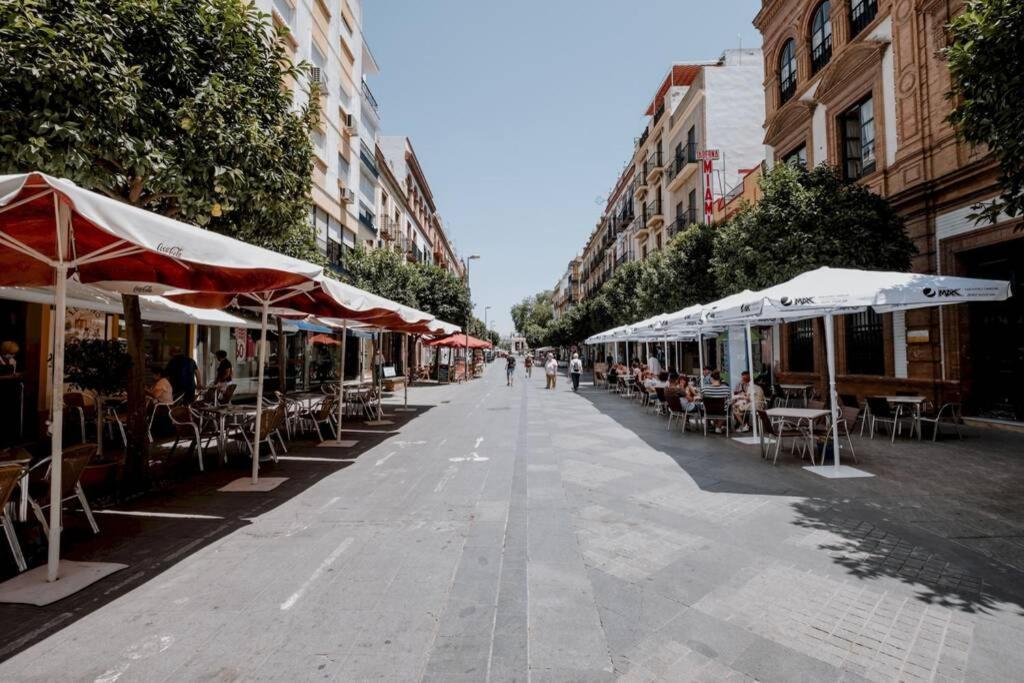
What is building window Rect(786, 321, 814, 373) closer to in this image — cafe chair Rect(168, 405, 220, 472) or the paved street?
the paved street

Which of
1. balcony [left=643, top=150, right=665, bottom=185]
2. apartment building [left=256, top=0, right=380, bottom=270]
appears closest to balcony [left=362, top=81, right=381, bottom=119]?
apartment building [left=256, top=0, right=380, bottom=270]

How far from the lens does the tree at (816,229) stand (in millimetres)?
10125

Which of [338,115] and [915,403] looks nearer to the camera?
[915,403]

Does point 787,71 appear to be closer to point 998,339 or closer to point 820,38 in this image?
point 820,38

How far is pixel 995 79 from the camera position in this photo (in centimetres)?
514

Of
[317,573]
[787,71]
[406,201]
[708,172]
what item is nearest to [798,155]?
[787,71]

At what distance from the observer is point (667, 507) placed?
17.0ft

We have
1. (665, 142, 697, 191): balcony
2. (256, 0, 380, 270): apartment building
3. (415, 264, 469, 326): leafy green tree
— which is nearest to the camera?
(256, 0, 380, 270): apartment building

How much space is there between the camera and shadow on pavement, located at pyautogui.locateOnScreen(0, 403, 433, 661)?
3.07 metres

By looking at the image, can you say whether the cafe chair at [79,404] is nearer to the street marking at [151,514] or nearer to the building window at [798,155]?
the street marking at [151,514]

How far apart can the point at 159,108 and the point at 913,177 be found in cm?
1449

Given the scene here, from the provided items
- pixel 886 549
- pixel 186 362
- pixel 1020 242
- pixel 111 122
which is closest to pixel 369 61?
pixel 186 362

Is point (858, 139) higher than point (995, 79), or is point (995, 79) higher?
point (858, 139)

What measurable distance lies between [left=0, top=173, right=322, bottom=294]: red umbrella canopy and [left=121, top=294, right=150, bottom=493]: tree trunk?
0.66 m
